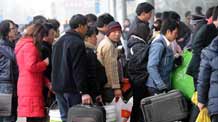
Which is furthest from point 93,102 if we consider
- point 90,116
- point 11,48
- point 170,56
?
point 11,48

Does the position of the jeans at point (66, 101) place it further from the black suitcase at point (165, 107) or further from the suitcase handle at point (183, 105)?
the suitcase handle at point (183, 105)

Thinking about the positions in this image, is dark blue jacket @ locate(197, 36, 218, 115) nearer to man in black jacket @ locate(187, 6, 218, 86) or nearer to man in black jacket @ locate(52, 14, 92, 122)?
man in black jacket @ locate(187, 6, 218, 86)

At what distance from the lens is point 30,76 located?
20.4ft

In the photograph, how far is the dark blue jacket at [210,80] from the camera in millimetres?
4652

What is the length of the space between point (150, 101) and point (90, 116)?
776 mm

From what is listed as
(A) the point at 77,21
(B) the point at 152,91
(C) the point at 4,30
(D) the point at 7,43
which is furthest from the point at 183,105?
(C) the point at 4,30

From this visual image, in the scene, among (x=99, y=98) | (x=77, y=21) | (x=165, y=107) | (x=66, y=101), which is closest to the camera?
(x=77, y=21)

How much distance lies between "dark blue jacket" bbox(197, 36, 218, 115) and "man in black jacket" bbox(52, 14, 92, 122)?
1322 millimetres

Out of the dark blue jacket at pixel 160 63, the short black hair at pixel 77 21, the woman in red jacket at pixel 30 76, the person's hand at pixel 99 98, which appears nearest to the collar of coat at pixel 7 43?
the woman in red jacket at pixel 30 76

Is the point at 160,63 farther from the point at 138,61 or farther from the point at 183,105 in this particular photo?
the point at 183,105

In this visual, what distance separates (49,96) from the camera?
21.4ft

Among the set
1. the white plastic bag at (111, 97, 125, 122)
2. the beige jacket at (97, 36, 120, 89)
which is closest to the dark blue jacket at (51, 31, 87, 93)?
the beige jacket at (97, 36, 120, 89)

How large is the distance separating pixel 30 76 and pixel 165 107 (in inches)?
65.3

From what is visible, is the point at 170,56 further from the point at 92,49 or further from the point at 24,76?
the point at 24,76
